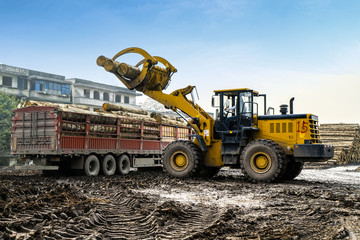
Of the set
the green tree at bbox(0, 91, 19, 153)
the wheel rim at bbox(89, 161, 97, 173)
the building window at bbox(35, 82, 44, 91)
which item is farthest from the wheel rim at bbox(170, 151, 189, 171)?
the building window at bbox(35, 82, 44, 91)

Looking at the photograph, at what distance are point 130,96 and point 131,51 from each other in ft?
138

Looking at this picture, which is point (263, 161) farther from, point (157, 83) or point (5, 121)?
point (5, 121)

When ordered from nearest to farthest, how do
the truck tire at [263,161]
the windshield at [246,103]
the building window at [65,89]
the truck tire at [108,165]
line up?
the truck tire at [263,161], the windshield at [246,103], the truck tire at [108,165], the building window at [65,89]

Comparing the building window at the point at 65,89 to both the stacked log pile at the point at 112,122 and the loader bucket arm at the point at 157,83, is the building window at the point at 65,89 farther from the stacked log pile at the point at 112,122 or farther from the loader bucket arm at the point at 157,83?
the loader bucket arm at the point at 157,83

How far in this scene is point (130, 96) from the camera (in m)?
57.1

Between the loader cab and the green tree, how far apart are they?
21.4 m

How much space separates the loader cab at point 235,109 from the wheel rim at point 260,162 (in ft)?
4.25

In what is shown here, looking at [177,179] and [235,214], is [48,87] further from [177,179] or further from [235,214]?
[235,214]

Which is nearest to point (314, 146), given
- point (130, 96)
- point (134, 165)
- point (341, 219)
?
point (341, 219)

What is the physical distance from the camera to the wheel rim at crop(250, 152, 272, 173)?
1289 centimetres

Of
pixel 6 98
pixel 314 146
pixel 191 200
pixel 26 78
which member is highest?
pixel 26 78

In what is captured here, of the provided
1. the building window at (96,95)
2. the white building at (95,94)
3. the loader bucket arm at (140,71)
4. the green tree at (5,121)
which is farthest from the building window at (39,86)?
the loader bucket arm at (140,71)

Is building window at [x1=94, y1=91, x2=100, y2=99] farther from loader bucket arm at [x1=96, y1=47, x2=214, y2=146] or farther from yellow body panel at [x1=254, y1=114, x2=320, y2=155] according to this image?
yellow body panel at [x1=254, y1=114, x2=320, y2=155]

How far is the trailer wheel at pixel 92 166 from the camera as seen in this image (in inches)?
631
